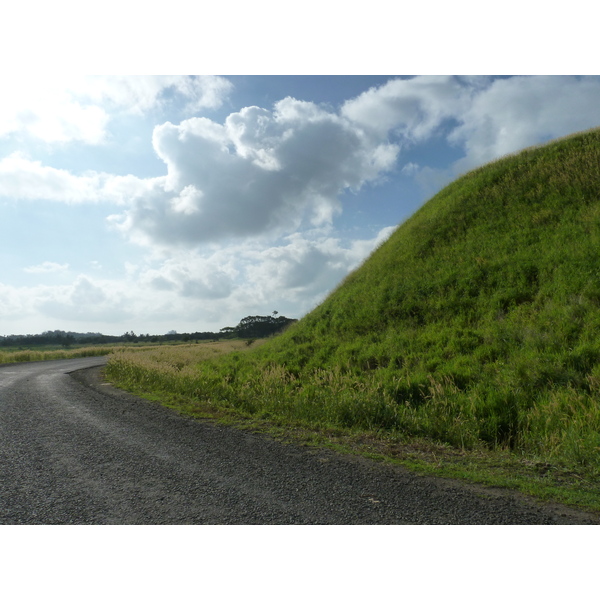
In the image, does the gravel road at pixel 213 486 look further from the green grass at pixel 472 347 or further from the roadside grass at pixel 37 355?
the roadside grass at pixel 37 355

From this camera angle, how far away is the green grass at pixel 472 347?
29.8 ft

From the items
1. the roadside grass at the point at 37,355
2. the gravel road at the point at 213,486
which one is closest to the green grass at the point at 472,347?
the gravel road at the point at 213,486

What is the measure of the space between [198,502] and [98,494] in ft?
5.48

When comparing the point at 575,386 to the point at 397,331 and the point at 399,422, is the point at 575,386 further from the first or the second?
the point at 397,331

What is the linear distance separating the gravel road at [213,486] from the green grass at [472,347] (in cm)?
115

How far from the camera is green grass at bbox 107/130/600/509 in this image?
9.07m

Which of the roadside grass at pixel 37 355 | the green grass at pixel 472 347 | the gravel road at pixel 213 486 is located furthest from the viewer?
the roadside grass at pixel 37 355

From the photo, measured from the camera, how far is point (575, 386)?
10430 mm

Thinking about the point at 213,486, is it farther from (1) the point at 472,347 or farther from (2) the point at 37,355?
(2) the point at 37,355

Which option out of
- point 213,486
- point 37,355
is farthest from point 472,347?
point 37,355

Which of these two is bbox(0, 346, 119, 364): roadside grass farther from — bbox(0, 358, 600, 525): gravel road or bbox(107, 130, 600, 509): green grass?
bbox(0, 358, 600, 525): gravel road

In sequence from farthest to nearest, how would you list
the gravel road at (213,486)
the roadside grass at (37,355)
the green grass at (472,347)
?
the roadside grass at (37,355)
the green grass at (472,347)
the gravel road at (213,486)

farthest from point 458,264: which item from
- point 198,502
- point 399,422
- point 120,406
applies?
point 198,502

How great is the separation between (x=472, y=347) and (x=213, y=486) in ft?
35.8
